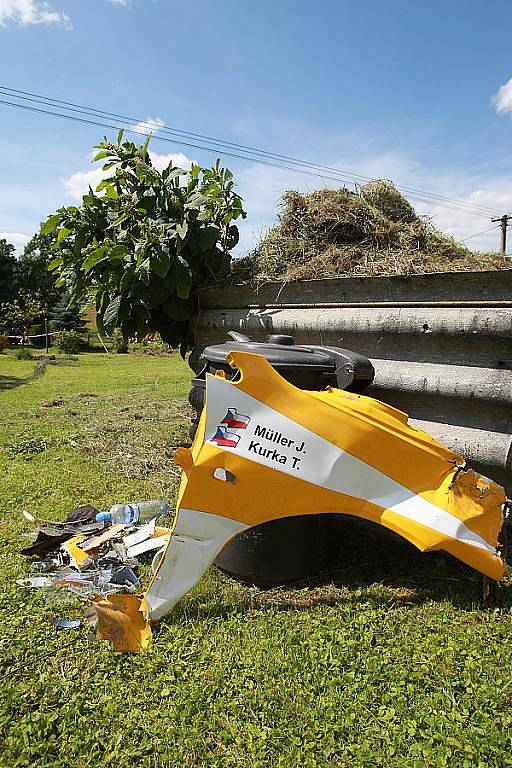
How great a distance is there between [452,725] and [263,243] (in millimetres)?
4510

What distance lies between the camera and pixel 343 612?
312 cm

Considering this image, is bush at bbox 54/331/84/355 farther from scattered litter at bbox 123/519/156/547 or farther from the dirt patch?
scattered litter at bbox 123/519/156/547

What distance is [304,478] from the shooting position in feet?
9.82

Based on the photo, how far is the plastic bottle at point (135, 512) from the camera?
14.1 ft

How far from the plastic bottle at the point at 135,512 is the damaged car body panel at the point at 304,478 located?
137 centimetres

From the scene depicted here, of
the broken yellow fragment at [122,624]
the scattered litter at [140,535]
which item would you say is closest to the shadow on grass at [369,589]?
the broken yellow fragment at [122,624]

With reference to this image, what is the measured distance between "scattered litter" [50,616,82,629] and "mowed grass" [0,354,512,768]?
0.13ft

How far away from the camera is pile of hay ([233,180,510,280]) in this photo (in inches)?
187

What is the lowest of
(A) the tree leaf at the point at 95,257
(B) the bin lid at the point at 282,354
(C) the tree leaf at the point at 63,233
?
(B) the bin lid at the point at 282,354

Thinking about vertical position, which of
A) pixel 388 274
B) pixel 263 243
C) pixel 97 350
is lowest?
pixel 97 350

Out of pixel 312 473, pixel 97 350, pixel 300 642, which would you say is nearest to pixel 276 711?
pixel 300 642

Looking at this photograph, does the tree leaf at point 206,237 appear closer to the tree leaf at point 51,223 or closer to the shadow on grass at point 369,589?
the tree leaf at point 51,223

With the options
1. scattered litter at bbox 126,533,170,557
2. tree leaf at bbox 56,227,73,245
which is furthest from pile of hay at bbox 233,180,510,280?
scattered litter at bbox 126,533,170,557

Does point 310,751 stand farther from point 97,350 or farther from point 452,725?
point 97,350
